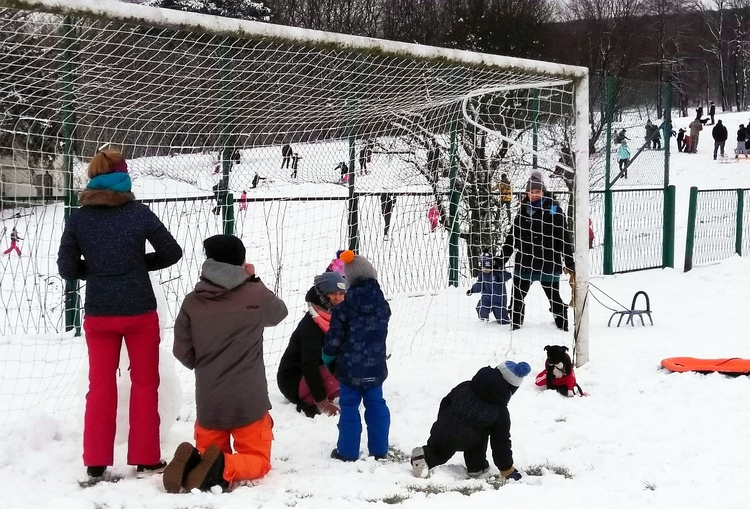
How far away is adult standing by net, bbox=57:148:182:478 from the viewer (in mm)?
3797

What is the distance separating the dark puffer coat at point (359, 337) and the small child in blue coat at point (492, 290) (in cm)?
379

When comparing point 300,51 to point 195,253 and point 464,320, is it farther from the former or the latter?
point 464,320

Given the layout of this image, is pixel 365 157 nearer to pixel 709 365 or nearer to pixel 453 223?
pixel 453 223

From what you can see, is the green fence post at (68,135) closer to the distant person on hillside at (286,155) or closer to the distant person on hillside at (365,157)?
the distant person on hillside at (286,155)

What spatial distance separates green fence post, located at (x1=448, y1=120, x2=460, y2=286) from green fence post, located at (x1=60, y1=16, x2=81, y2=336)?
13.4 ft

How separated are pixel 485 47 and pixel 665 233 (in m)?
11.2

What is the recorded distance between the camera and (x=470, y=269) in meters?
9.20

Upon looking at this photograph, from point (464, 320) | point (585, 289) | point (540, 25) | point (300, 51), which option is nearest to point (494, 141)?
point (464, 320)

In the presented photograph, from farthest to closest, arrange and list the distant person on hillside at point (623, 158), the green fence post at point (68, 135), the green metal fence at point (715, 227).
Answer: the green metal fence at point (715, 227) → the distant person on hillside at point (623, 158) → the green fence post at point (68, 135)

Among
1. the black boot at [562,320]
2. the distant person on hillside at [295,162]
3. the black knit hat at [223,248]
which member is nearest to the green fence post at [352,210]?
the distant person on hillside at [295,162]

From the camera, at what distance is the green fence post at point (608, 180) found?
10.7 meters

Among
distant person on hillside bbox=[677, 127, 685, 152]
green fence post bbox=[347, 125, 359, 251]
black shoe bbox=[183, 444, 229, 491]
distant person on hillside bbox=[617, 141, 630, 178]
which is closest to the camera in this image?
black shoe bbox=[183, 444, 229, 491]

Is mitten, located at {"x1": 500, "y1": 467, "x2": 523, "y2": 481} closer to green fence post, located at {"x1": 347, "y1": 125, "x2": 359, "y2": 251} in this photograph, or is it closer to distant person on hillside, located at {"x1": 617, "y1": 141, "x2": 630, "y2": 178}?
green fence post, located at {"x1": 347, "y1": 125, "x2": 359, "y2": 251}

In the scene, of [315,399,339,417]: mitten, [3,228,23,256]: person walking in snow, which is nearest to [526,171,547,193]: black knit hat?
[315,399,339,417]: mitten
